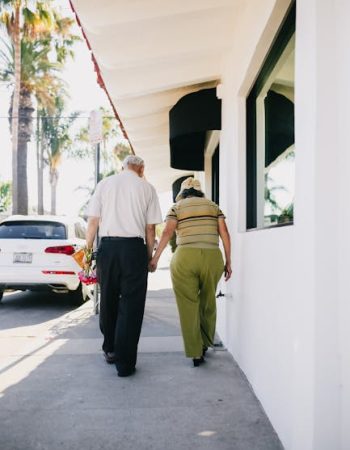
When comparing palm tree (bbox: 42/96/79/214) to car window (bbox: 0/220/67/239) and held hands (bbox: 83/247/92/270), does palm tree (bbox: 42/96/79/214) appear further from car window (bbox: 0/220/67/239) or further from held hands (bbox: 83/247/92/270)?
held hands (bbox: 83/247/92/270)

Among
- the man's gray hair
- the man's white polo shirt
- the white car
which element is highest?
the man's gray hair

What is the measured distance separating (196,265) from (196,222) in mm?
402

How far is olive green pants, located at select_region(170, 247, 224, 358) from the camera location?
4.09 meters

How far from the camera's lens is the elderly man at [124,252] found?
395 cm

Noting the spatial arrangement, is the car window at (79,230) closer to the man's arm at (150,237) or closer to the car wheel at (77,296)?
the car wheel at (77,296)

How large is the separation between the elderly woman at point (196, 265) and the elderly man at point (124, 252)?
0.78 feet

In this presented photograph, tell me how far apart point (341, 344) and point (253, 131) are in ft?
8.51

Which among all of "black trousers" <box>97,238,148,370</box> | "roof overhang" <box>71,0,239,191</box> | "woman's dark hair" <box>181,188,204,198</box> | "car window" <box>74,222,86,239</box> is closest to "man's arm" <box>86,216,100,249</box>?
"black trousers" <box>97,238,148,370</box>

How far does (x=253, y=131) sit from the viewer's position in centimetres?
419

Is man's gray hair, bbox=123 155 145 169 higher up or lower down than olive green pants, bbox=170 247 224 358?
higher up

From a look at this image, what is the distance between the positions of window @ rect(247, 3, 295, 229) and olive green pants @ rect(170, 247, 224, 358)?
0.53 m

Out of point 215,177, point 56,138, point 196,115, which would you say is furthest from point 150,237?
point 56,138

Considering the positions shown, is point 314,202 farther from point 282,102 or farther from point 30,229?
point 30,229

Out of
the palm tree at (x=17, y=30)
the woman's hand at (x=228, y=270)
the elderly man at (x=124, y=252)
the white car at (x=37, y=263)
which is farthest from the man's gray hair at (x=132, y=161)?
the palm tree at (x=17, y=30)
